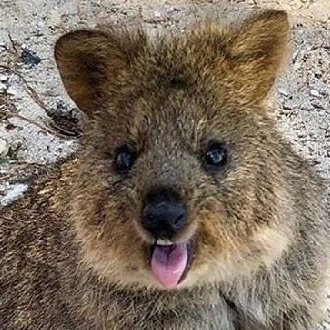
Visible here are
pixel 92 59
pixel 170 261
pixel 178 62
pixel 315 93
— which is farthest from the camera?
pixel 315 93

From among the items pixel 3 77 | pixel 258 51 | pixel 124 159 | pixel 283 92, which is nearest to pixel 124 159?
pixel 124 159

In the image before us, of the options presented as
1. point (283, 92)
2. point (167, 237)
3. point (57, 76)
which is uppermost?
point (167, 237)

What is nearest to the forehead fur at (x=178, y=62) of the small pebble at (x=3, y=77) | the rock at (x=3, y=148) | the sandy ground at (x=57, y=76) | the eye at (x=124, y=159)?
the eye at (x=124, y=159)

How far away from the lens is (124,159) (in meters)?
4.37

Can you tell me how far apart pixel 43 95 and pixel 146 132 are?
2.74m

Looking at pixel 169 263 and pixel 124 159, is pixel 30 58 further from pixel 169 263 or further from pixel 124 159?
pixel 169 263

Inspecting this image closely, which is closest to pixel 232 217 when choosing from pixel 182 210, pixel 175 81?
pixel 182 210

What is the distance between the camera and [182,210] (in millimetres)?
4035

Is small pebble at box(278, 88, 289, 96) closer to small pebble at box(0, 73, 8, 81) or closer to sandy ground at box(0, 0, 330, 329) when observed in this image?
sandy ground at box(0, 0, 330, 329)

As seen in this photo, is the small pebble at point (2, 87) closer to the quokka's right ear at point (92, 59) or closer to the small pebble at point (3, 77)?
the small pebble at point (3, 77)

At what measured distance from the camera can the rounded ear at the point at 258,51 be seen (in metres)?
4.54

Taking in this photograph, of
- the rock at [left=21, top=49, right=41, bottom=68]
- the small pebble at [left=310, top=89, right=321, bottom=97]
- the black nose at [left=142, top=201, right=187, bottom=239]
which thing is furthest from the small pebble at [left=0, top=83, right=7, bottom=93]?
the black nose at [left=142, top=201, right=187, bottom=239]

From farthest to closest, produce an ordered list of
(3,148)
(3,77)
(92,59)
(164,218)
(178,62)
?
(3,77)
(3,148)
(92,59)
(178,62)
(164,218)

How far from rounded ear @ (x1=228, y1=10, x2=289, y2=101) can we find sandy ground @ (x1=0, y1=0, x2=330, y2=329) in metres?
1.64
